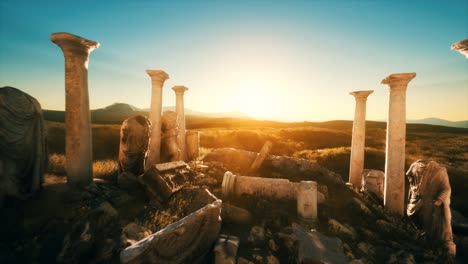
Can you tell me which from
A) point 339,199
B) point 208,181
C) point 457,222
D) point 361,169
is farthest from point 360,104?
point 208,181

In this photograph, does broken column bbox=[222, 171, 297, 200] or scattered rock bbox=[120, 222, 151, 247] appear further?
broken column bbox=[222, 171, 297, 200]

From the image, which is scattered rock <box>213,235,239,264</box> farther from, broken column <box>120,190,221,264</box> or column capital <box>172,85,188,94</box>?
column capital <box>172,85,188,94</box>

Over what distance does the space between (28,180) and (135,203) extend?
2564mm

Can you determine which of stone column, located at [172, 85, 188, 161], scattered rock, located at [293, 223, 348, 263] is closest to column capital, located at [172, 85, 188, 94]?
stone column, located at [172, 85, 188, 161]

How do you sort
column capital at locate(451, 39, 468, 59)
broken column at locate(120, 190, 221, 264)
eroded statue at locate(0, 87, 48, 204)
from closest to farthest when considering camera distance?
broken column at locate(120, 190, 221, 264) < column capital at locate(451, 39, 468, 59) < eroded statue at locate(0, 87, 48, 204)

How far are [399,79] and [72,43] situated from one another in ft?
33.8

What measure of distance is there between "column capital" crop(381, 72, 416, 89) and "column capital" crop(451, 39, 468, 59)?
2.39 m

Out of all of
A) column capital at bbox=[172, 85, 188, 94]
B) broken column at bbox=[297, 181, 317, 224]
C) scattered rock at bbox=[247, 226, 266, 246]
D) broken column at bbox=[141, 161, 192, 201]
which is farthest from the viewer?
column capital at bbox=[172, 85, 188, 94]

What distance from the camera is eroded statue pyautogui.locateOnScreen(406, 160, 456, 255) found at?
19.1 feet

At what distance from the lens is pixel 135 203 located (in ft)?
20.8

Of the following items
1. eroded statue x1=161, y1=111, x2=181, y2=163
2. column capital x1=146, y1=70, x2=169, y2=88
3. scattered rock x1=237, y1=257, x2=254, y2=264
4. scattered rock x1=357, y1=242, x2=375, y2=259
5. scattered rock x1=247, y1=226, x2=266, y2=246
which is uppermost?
column capital x1=146, y1=70, x2=169, y2=88

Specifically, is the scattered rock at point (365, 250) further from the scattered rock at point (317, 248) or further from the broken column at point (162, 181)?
the broken column at point (162, 181)

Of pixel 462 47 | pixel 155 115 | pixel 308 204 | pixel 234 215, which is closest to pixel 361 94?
pixel 462 47

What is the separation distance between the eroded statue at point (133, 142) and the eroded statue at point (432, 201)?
874 centimetres
